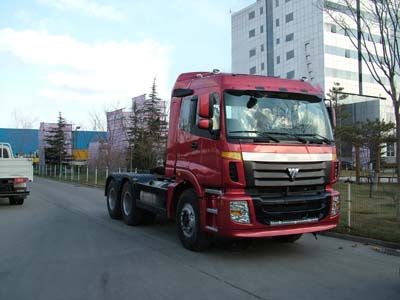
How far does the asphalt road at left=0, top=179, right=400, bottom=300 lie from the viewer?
5812mm

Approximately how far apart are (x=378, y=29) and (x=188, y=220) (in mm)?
6750

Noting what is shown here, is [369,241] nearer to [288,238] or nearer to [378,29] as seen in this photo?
[288,238]

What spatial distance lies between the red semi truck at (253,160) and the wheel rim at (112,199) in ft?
14.0

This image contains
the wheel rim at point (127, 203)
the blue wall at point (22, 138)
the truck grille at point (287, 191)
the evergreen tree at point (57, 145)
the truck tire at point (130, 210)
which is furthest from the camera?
the blue wall at point (22, 138)

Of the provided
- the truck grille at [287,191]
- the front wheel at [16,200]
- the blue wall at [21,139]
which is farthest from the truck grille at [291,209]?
the blue wall at [21,139]

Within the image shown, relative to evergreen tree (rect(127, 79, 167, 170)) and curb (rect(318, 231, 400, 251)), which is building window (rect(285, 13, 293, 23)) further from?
curb (rect(318, 231, 400, 251))

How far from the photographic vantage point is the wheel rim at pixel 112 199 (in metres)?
12.7

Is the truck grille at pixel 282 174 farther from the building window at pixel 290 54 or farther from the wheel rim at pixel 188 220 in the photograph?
the building window at pixel 290 54

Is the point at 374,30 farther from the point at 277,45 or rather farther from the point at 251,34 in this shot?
the point at 251,34

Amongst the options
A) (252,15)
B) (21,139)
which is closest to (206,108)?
(21,139)

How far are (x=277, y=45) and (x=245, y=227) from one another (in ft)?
242

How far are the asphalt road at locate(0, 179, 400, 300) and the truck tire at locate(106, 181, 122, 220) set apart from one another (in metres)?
1.99

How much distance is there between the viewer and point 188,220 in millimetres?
8320

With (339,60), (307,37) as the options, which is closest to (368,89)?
(339,60)
